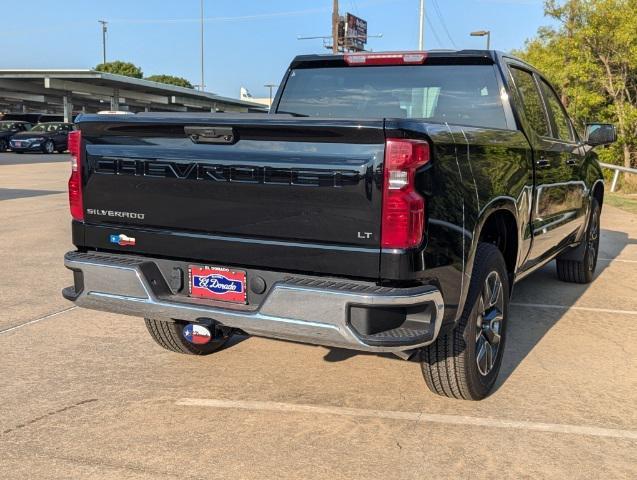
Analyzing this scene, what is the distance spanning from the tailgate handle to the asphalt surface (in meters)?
1.48

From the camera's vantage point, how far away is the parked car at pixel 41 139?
3356 cm

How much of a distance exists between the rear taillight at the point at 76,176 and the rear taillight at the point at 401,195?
176 centimetres

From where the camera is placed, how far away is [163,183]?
344cm

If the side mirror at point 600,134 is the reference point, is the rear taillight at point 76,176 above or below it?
below

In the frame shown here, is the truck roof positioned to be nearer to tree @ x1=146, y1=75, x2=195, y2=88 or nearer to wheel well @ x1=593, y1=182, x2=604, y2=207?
wheel well @ x1=593, y1=182, x2=604, y2=207

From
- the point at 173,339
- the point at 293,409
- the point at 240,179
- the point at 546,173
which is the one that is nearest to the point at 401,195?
the point at 240,179

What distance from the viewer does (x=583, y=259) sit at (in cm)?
686

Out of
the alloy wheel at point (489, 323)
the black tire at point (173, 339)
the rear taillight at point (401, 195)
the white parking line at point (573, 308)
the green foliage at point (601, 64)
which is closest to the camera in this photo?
the rear taillight at point (401, 195)

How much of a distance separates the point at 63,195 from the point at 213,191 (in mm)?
12575

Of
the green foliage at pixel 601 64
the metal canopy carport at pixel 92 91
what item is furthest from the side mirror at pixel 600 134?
the metal canopy carport at pixel 92 91

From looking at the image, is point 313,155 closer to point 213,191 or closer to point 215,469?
point 213,191

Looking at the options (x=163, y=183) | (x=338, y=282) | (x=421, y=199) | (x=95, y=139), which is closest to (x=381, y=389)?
(x=338, y=282)

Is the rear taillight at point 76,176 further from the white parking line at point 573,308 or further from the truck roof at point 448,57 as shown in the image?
the white parking line at point 573,308

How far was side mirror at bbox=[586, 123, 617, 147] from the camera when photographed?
6.21 metres
